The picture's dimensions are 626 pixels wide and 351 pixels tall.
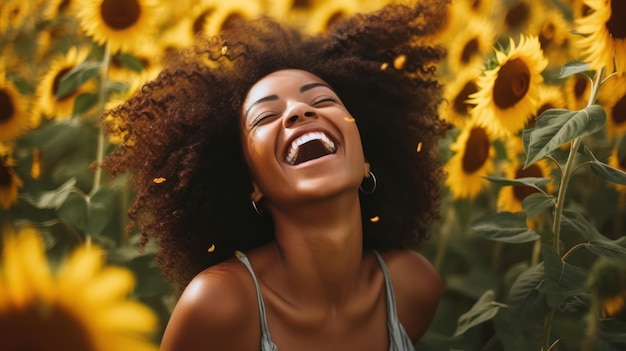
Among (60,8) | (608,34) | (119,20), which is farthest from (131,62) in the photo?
(608,34)

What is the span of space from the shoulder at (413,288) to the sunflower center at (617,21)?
1.61 feet

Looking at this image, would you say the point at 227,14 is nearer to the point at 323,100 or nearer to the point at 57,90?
the point at 57,90

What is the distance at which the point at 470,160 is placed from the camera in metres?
1.58

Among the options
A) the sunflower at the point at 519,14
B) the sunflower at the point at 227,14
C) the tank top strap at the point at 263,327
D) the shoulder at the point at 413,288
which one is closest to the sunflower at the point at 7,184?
the sunflower at the point at 227,14

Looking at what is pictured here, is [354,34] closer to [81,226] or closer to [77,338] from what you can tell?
[81,226]

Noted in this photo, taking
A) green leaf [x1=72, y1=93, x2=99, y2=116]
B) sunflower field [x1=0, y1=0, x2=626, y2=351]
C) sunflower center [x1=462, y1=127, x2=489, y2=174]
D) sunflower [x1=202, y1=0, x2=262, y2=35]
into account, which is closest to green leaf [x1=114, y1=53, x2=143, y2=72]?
sunflower field [x1=0, y1=0, x2=626, y2=351]

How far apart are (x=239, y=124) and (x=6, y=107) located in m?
0.85

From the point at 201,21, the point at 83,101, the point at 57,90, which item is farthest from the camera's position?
the point at 201,21

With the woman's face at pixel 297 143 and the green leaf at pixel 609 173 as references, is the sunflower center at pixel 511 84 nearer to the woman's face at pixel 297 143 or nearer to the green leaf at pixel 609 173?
the green leaf at pixel 609 173

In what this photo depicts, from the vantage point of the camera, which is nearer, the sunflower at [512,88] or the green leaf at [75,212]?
the sunflower at [512,88]

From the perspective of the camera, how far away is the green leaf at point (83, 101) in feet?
5.72

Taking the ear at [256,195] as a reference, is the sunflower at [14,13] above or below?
below

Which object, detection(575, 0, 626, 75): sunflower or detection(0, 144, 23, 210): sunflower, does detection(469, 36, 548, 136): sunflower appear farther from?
detection(0, 144, 23, 210): sunflower

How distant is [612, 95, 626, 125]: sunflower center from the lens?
1483 mm
